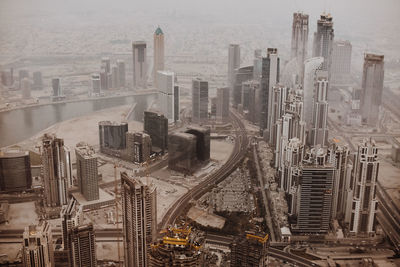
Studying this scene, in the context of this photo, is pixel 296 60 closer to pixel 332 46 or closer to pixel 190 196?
pixel 332 46

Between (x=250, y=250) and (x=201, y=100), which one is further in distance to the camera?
(x=201, y=100)

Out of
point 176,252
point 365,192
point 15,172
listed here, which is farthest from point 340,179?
point 15,172

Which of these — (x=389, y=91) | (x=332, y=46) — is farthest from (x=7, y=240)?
(x=332, y=46)

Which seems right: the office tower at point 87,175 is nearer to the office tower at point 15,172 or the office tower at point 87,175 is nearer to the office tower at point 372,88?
the office tower at point 15,172

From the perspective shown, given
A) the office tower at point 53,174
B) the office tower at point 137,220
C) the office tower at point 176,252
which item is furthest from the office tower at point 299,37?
the office tower at point 176,252

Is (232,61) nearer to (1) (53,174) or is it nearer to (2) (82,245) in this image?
(1) (53,174)

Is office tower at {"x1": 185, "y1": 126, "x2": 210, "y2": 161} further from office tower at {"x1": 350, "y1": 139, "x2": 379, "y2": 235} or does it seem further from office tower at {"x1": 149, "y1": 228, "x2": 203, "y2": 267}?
office tower at {"x1": 149, "y1": 228, "x2": 203, "y2": 267}
